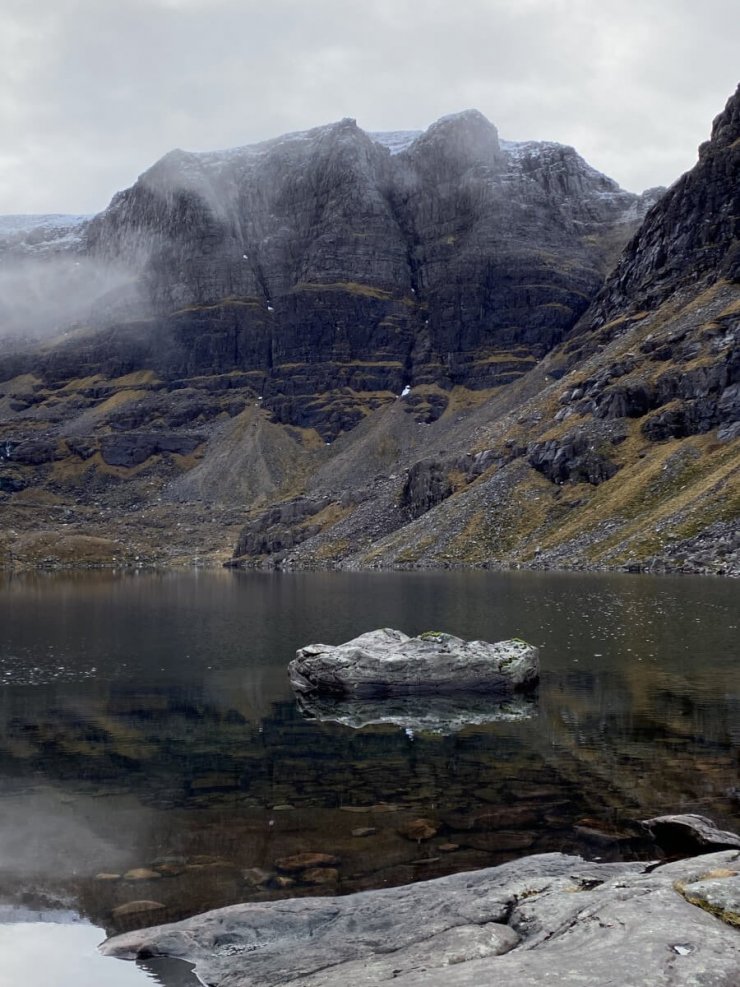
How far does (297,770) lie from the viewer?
2938 centimetres

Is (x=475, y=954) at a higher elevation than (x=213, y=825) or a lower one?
higher

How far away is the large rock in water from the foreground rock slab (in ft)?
85.8

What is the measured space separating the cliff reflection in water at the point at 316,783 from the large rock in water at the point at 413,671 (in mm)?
2190

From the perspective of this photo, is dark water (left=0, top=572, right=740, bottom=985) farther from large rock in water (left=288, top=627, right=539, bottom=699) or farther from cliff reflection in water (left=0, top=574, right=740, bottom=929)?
large rock in water (left=288, top=627, right=539, bottom=699)

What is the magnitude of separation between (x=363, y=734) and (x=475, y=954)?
2263cm

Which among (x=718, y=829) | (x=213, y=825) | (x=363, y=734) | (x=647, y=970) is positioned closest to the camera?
(x=647, y=970)

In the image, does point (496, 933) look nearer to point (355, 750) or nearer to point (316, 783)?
point (316, 783)

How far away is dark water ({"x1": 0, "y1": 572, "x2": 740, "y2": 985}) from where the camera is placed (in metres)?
20.0

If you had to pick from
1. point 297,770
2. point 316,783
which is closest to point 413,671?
point 297,770

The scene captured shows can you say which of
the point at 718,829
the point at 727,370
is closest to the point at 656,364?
the point at 727,370

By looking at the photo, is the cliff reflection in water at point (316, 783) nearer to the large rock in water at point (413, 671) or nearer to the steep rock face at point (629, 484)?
the large rock in water at point (413, 671)

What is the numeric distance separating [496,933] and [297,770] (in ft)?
53.7

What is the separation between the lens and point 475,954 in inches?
516

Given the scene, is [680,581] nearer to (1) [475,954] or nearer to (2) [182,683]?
(2) [182,683]
